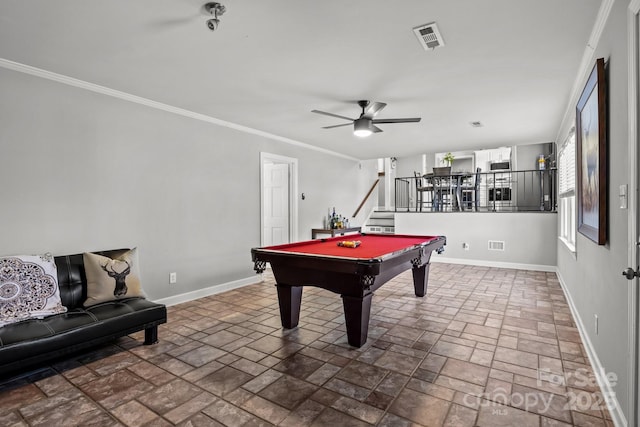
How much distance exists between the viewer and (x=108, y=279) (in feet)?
10.1

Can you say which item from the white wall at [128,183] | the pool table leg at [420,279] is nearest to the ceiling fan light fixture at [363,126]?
the pool table leg at [420,279]

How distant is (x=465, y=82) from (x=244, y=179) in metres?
3.29

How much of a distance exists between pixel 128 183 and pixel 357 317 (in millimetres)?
2877

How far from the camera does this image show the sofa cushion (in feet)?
8.31

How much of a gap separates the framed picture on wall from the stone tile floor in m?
1.08

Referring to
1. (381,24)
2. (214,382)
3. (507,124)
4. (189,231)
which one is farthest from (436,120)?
(214,382)

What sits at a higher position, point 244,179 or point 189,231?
point 244,179

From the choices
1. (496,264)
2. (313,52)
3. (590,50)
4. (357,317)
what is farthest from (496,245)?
(313,52)

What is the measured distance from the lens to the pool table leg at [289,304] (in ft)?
11.1

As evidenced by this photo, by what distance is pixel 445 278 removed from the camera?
5773 mm

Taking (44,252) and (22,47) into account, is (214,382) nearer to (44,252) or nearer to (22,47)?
(44,252)

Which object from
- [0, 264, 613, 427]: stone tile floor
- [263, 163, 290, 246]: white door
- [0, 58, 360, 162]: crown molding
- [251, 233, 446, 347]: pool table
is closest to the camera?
[0, 264, 613, 427]: stone tile floor

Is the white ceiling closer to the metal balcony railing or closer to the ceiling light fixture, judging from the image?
the ceiling light fixture

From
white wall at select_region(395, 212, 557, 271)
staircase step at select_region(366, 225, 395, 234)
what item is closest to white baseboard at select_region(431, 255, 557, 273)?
white wall at select_region(395, 212, 557, 271)
